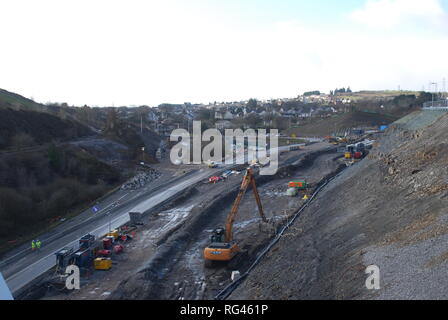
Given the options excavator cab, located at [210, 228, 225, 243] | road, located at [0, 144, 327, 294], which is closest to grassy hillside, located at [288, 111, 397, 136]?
road, located at [0, 144, 327, 294]

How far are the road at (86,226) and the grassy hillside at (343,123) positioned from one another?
97.6 ft

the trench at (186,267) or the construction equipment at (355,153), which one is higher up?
the construction equipment at (355,153)

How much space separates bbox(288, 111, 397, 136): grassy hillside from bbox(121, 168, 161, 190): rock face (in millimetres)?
30488

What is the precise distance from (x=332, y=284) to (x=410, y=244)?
5.87ft

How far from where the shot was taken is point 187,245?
49.5 ft

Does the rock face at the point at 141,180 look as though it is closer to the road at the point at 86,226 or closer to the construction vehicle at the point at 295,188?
the road at the point at 86,226

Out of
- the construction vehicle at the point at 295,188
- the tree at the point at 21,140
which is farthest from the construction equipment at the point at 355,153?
the tree at the point at 21,140

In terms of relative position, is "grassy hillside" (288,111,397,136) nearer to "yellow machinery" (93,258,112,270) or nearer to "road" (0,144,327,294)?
"road" (0,144,327,294)

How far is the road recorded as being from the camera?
520 inches

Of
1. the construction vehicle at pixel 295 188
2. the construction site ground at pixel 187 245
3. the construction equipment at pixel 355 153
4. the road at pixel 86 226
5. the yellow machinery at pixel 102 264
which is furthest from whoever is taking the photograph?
the construction equipment at pixel 355 153

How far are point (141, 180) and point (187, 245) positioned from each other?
40.2 feet

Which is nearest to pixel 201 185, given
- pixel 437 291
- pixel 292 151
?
pixel 292 151

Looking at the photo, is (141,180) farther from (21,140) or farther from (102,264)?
(102,264)

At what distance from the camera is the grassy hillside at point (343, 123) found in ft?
181
